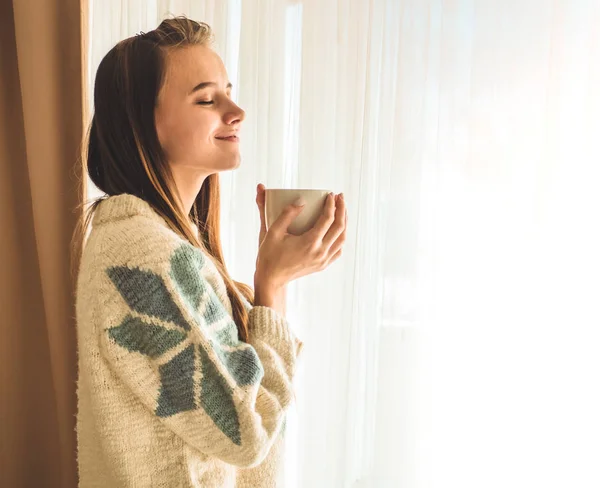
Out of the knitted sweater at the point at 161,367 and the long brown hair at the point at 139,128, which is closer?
the knitted sweater at the point at 161,367

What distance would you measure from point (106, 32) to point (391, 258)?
91 cm

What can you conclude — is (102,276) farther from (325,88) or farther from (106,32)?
(106,32)

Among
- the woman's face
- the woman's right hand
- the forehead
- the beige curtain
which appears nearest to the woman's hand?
the woman's right hand

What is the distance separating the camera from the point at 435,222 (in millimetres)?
1108

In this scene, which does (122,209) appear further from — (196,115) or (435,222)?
(435,222)

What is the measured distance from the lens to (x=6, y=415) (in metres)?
1.46

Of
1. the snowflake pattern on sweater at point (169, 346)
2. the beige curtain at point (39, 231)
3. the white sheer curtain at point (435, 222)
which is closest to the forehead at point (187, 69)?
the snowflake pattern on sweater at point (169, 346)

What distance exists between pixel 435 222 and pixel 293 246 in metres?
0.39

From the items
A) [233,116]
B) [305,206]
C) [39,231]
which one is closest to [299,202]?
[305,206]

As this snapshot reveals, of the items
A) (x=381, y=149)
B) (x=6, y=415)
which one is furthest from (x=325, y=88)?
(x=6, y=415)

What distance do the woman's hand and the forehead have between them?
0.24 meters

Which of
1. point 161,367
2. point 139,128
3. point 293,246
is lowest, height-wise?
point 161,367

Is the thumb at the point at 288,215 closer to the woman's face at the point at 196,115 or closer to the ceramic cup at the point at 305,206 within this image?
the ceramic cup at the point at 305,206

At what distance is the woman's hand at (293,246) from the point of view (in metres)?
0.82
